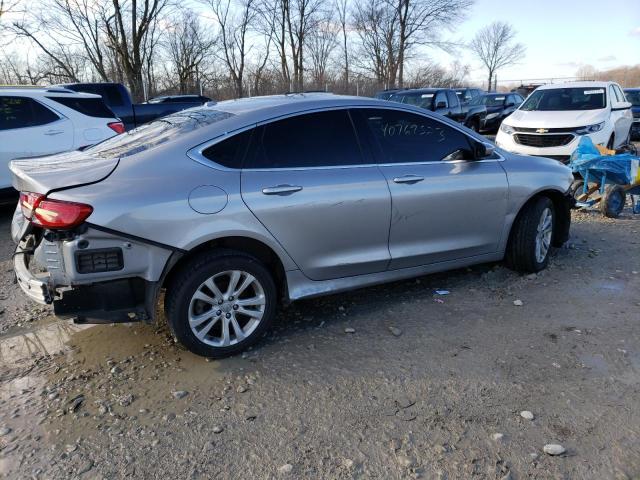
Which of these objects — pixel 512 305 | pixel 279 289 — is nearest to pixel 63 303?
pixel 279 289

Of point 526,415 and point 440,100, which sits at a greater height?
point 440,100

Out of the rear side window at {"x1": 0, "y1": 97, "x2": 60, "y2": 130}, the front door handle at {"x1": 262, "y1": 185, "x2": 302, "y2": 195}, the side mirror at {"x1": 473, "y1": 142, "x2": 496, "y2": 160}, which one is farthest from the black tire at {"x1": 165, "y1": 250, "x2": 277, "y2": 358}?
the rear side window at {"x1": 0, "y1": 97, "x2": 60, "y2": 130}

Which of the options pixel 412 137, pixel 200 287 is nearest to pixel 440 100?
pixel 412 137

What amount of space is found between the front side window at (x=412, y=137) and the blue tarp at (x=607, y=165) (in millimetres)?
3546

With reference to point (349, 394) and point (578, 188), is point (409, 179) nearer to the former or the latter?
point (349, 394)

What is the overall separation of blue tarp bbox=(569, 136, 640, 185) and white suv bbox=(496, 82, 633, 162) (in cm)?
111

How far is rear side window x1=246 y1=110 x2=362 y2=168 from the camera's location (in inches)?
134

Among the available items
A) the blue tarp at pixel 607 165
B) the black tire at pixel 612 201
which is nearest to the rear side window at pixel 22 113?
the blue tarp at pixel 607 165

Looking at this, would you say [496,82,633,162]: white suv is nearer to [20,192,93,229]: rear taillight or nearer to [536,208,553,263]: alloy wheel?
[536,208,553,263]: alloy wheel

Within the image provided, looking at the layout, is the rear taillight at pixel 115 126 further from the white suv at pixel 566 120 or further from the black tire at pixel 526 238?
the white suv at pixel 566 120

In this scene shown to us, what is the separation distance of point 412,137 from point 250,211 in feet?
5.09

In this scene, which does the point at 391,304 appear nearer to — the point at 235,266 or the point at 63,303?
the point at 235,266

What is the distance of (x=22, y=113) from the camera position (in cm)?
688

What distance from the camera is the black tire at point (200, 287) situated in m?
3.12
